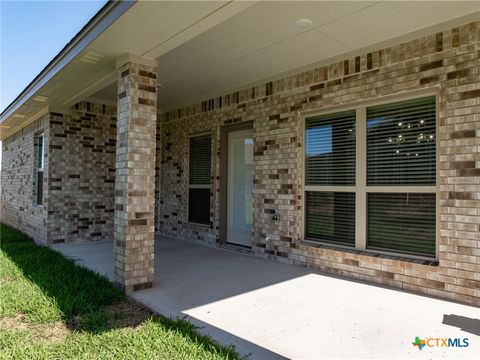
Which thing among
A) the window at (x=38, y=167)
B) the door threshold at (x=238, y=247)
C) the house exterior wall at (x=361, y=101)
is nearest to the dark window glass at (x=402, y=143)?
the house exterior wall at (x=361, y=101)

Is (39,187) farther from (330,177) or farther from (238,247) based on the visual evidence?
(330,177)

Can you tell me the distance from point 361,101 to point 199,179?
3.71 m

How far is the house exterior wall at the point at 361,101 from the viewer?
135 inches

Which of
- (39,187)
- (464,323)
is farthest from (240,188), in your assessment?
(39,187)

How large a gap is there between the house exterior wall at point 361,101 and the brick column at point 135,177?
2079 millimetres

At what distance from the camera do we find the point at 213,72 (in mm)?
5164

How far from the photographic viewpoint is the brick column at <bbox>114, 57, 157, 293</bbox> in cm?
371

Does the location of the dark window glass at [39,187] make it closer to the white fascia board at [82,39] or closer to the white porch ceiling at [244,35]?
the white fascia board at [82,39]

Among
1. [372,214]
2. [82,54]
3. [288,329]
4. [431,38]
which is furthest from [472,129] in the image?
[82,54]

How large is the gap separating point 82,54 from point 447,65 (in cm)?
390

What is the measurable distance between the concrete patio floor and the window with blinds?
0.64 m

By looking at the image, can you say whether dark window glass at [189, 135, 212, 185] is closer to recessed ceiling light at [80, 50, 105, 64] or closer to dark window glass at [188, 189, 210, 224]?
dark window glass at [188, 189, 210, 224]

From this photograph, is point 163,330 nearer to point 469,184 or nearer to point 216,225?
point 469,184

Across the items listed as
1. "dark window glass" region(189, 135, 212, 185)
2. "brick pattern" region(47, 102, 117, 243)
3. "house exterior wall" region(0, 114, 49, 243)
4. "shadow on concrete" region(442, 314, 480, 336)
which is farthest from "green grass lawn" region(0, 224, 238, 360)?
"dark window glass" region(189, 135, 212, 185)
